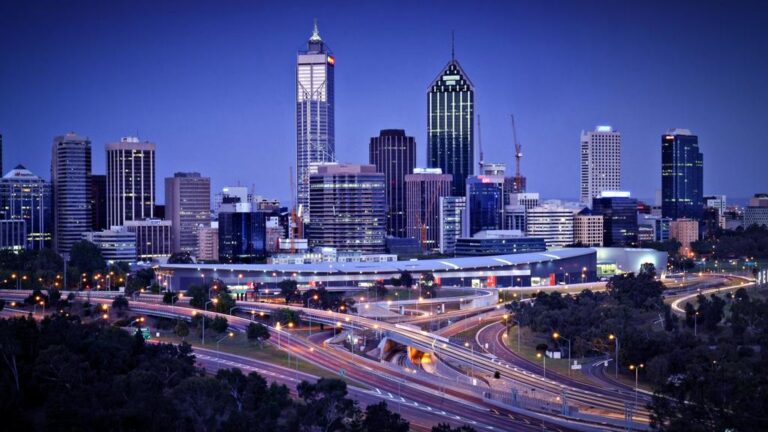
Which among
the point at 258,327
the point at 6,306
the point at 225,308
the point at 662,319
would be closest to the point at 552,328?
the point at 662,319

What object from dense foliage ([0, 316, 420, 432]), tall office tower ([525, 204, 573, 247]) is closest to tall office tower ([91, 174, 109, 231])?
tall office tower ([525, 204, 573, 247])

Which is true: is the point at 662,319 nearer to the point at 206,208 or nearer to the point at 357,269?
the point at 357,269

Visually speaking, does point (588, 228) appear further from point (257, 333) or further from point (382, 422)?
point (382, 422)

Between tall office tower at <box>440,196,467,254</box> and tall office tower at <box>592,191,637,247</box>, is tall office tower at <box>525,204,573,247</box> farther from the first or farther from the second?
tall office tower at <box>440,196,467,254</box>

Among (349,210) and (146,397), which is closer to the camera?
(146,397)

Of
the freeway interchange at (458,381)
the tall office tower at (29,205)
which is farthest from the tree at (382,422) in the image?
the tall office tower at (29,205)

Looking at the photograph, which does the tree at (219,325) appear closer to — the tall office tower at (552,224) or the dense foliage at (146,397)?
the dense foliage at (146,397)

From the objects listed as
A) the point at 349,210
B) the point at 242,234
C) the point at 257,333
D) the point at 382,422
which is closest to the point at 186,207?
the point at 242,234
